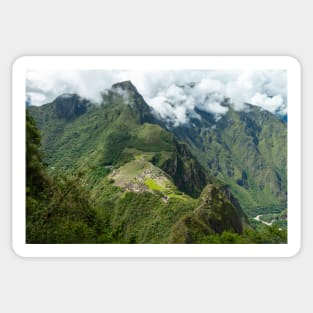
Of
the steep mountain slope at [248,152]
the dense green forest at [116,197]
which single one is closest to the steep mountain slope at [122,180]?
the dense green forest at [116,197]

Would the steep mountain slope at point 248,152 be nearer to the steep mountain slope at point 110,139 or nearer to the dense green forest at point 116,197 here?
the dense green forest at point 116,197

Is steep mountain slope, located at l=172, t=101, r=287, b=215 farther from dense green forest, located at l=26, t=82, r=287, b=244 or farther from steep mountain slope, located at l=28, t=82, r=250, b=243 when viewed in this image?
steep mountain slope, located at l=28, t=82, r=250, b=243

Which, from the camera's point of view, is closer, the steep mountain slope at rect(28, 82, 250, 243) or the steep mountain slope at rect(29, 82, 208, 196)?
the steep mountain slope at rect(28, 82, 250, 243)

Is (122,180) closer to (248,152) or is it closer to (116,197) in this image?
(116,197)

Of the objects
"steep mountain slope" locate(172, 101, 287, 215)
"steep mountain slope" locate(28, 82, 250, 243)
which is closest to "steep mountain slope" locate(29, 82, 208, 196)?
"steep mountain slope" locate(28, 82, 250, 243)

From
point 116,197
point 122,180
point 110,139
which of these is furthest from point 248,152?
point 110,139

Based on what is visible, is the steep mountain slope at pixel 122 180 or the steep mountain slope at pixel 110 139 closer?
the steep mountain slope at pixel 122 180
